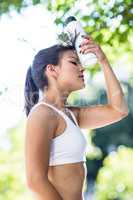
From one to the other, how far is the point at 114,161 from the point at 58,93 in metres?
2.60

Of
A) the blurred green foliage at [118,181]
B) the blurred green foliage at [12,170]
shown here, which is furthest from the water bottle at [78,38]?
the blurred green foliage at [118,181]

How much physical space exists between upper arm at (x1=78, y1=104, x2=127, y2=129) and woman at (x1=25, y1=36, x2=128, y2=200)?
0.01m

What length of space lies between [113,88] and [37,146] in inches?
12.2

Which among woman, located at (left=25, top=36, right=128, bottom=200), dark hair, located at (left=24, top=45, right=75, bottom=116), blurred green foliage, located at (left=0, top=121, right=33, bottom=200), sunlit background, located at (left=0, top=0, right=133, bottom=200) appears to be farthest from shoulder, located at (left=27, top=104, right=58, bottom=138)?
blurred green foliage, located at (left=0, top=121, right=33, bottom=200)

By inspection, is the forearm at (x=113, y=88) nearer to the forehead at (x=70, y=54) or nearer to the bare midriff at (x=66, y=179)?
the forehead at (x=70, y=54)

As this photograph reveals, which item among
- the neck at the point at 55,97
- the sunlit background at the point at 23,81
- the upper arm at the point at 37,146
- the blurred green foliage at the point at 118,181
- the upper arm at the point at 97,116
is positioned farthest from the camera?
the blurred green foliage at the point at 118,181

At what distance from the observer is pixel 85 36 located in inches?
57.1

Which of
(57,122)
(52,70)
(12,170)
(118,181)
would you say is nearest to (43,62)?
(52,70)

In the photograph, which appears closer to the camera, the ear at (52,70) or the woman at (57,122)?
the woman at (57,122)

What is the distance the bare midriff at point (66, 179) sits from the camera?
1354 millimetres

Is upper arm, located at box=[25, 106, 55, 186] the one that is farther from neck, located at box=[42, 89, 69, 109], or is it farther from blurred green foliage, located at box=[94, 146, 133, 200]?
blurred green foliage, located at box=[94, 146, 133, 200]

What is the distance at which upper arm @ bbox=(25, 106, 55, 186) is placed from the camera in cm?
129

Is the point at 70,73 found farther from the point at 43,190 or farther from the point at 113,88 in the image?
the point at 43,190

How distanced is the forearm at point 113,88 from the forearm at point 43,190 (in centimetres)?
32
